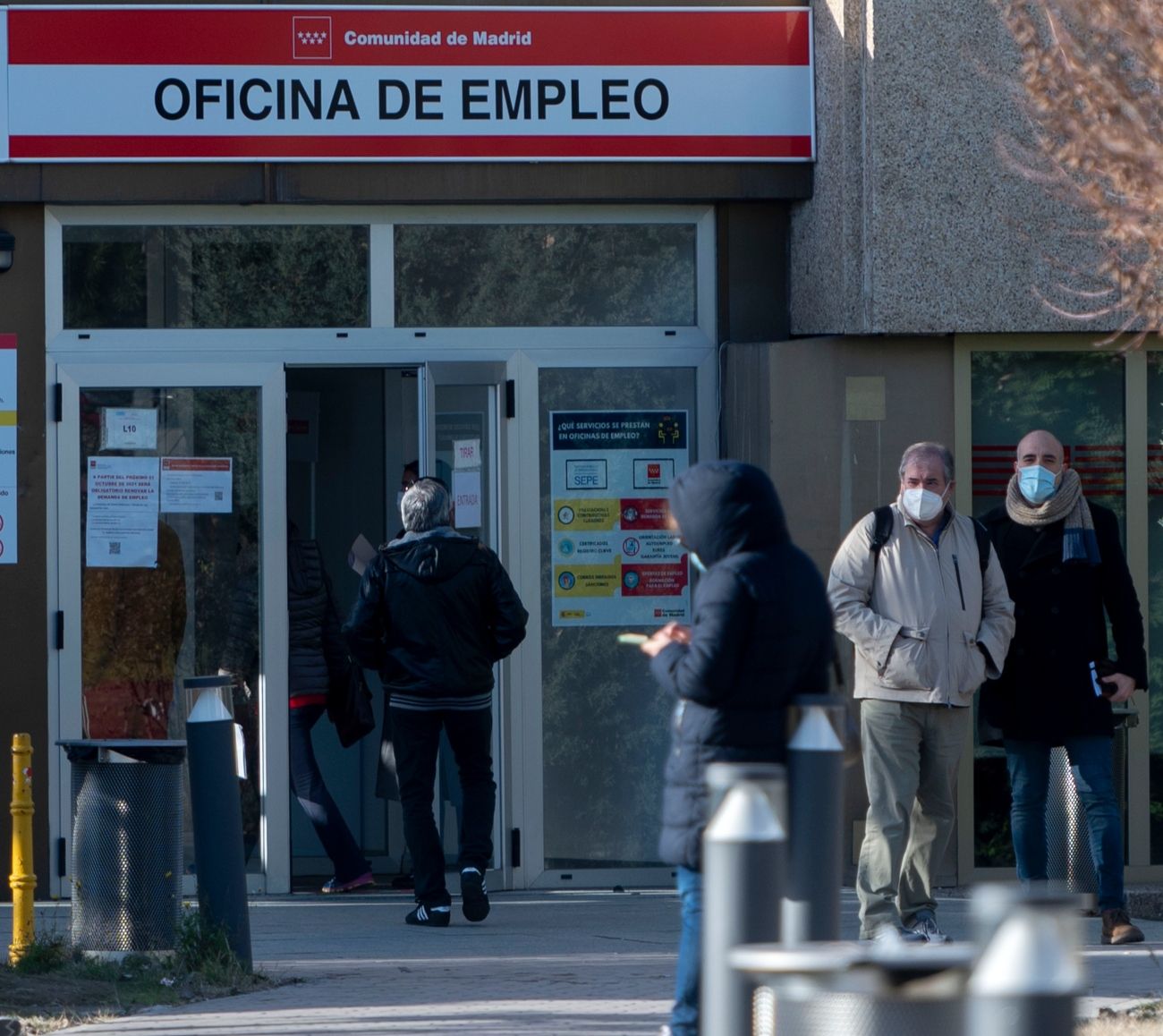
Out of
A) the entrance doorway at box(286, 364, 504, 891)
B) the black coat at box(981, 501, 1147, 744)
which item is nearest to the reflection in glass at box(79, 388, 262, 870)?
the entrance doorway at box(286, 364, 504, 891)

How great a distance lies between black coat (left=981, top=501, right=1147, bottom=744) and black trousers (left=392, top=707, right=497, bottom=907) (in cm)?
209

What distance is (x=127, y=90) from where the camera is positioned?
8.52m

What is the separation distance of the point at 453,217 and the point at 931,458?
294cm

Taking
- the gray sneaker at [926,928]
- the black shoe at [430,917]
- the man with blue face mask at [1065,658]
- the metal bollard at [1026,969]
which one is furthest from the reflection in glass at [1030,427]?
the metal bollard at [1026,969]

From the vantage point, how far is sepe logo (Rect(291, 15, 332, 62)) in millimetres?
8547

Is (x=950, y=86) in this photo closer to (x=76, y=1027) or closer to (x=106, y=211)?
(x=106, y=211)

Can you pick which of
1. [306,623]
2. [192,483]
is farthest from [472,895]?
[192,483]

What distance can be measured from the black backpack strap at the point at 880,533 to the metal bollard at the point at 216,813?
2.35 meters

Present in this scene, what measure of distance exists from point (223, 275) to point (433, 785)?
8.52 feet

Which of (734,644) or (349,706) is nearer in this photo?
(734,644)

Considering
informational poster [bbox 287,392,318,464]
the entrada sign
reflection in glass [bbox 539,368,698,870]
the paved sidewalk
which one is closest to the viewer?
the paved sidewalk

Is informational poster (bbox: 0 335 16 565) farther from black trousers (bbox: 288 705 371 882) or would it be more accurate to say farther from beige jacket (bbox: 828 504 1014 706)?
beige jacket (bbox: 828 504 1014 706)

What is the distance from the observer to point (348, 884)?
889 cm

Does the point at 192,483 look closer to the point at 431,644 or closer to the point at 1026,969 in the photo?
the point at 431,644
